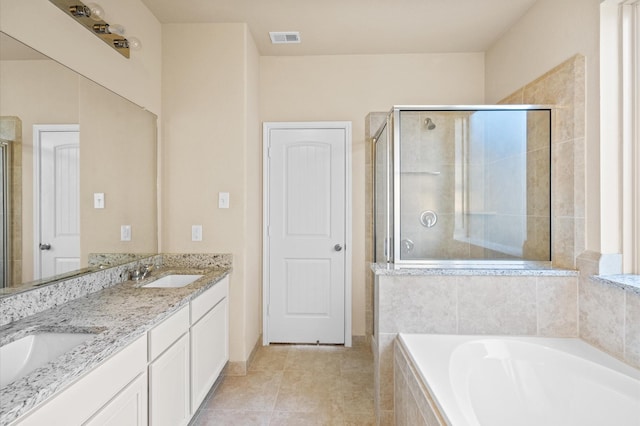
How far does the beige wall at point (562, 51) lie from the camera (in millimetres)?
1825

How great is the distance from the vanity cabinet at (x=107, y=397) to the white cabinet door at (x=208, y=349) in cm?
52

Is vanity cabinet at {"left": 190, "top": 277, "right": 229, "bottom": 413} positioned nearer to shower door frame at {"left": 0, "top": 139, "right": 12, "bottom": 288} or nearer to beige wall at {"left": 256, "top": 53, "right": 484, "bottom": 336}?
shower door frame at {"left": 0, "top": 139, "right": 12, "bottom": 288}

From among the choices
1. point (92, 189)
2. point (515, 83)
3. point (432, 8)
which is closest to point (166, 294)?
point (92, 189)

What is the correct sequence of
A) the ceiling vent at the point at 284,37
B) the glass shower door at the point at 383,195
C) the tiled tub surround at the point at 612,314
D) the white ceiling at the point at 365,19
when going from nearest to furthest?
the tiled tub surround at the point at 612,314, the glass shower door at the point at 383,195, the white ceiling at the point at 365,19, the ceiling vent at the point at 284,37

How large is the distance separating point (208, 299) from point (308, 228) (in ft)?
4.18

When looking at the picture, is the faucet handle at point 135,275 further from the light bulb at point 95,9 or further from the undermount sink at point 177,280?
the light bulb at point 95,9

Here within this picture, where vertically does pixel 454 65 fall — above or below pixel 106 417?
above

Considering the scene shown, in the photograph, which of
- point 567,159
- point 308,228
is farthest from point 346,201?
point 567,159

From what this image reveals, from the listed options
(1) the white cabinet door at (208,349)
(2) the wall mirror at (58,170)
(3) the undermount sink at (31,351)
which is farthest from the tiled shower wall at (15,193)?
(1) the white cabinet door at (208,349)

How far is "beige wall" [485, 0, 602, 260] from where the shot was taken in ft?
5.99

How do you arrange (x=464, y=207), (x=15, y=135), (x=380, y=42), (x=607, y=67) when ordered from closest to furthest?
Answer: (x=15, y=135)
(x=607, y=67)
(x=464, y=207)
(x=380, y=42)

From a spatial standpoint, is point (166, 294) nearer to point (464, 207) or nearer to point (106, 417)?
point (106, 417)

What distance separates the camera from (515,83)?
262 cm

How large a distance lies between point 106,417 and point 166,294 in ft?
2.37
